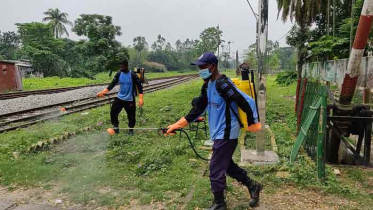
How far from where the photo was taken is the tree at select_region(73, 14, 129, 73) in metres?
42.8

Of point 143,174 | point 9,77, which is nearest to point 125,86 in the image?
point 143,174

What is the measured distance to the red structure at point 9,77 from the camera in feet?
77.0

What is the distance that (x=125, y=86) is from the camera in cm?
757

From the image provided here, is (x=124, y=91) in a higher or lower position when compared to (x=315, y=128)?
higher

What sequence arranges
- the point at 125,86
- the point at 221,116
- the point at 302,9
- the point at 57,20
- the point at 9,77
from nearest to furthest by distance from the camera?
1. the point at 221,116
2. the point at 125,86
3. the point at 9,77
4. the point at 302,9
5. the point at 57,20

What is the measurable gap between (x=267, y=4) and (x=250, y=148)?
2.97 meters

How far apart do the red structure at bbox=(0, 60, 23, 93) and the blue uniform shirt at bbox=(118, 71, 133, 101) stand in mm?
19780

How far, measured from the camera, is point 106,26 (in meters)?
43.5

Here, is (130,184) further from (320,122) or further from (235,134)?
(320,122)

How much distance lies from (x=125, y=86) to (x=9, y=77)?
67.3ft

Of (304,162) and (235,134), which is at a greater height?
(235,134)

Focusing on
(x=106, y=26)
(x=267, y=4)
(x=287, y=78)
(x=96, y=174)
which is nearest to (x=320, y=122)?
(x=267, y=4)

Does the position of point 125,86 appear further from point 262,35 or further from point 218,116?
point 218,116

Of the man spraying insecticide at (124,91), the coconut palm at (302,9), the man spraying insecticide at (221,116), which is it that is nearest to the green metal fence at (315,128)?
the man spraying insecticide at (221,116)
